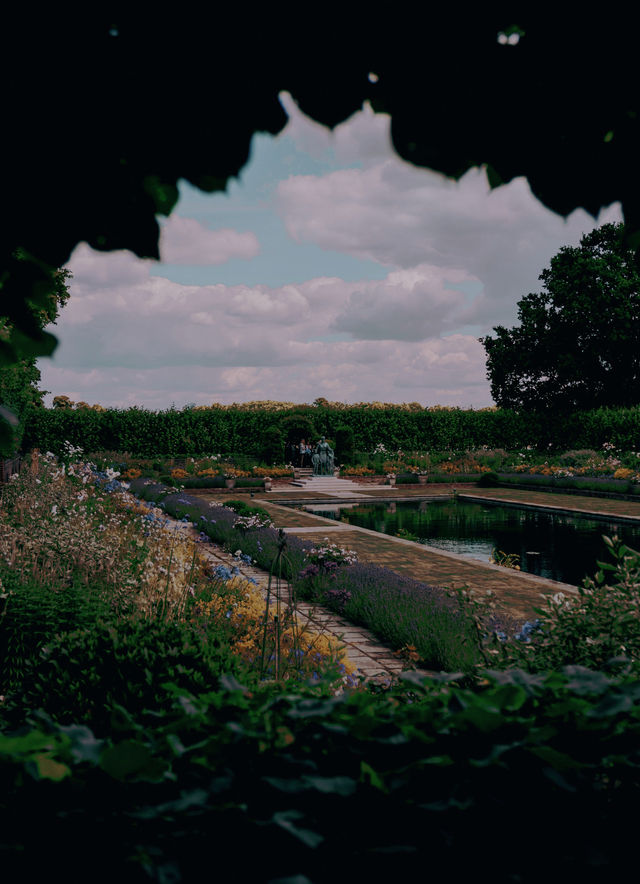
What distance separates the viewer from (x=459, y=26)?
175 cm

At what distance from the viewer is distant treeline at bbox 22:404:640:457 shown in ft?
92.4

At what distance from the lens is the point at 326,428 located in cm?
3162

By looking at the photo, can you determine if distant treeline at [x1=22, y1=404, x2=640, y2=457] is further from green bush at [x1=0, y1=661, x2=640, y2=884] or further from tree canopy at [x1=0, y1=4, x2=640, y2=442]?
green bush at [x1=0, y1=661, x2=640, y2=884]

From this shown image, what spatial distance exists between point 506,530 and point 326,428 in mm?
17584

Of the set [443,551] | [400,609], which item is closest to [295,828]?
[400,609]

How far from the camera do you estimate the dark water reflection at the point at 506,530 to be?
11031mm

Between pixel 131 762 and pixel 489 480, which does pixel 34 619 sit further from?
pixel 489 480

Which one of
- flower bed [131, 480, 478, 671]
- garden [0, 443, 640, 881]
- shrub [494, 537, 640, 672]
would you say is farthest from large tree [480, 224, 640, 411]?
garden [0, 443, 640, 881]

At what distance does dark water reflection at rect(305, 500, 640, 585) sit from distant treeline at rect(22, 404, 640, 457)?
11.5 meters

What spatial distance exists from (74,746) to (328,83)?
1.77 meters

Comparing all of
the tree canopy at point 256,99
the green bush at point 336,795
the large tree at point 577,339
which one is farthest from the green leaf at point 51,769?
the large tree at point 577,339

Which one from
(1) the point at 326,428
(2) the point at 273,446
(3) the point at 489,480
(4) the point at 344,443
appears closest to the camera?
(3) the point at 489,480

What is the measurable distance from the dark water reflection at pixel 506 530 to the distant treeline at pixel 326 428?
11.5m

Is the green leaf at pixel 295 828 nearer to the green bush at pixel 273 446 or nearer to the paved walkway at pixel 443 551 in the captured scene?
A: the paved walkway at pixel 443 551
